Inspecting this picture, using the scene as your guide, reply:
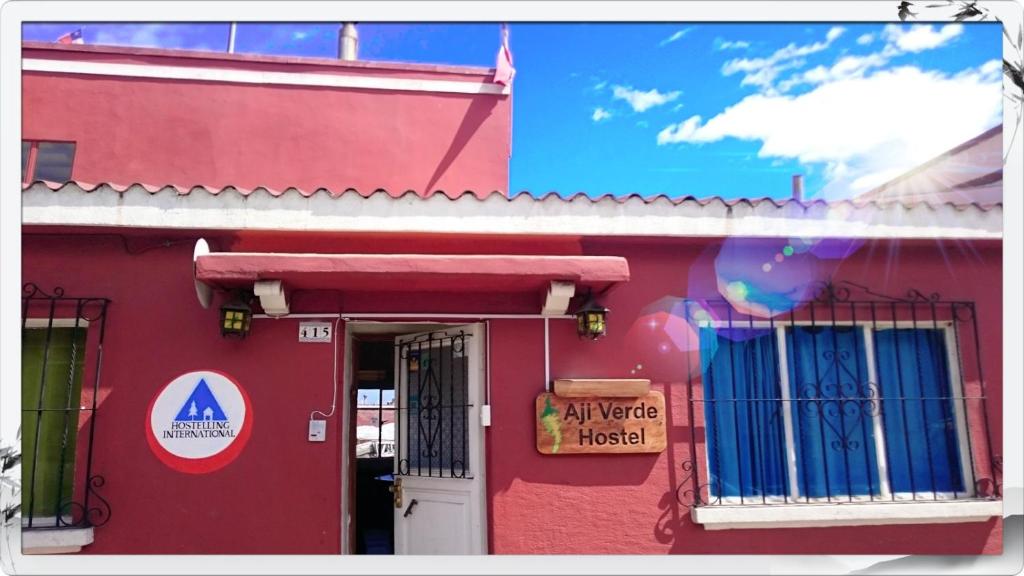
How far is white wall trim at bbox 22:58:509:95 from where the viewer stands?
21.5 feet

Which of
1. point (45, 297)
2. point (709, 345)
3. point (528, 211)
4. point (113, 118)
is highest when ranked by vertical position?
point (113, 118)

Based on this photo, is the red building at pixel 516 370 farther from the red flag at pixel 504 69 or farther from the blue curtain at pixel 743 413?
the red flag at pixel 504 69

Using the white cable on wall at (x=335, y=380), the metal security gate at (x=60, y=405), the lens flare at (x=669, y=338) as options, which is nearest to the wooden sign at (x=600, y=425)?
the lens flare at (x=669, y=338)

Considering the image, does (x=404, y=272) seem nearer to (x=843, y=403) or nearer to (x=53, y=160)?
(x=843, y=403)

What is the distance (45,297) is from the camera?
5008mm

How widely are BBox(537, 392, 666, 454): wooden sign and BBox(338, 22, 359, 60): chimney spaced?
4.89 metres

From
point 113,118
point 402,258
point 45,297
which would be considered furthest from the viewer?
point 113,118

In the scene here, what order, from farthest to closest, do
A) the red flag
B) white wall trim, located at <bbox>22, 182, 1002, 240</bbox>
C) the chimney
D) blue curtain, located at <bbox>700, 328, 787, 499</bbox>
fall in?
the chimney → the red flag → blue curtain, located at <bbox>700, 328, 787, 499</bbox> → white wall trim, located at <bbox>22, 182, 1002, 240</bbox>

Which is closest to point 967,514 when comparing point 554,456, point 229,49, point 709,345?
point 709,345

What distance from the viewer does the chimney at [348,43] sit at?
26.3 feet

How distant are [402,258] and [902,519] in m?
3.83

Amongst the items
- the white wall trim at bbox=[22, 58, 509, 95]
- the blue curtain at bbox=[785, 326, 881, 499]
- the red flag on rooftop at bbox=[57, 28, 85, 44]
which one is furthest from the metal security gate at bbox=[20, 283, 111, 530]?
the blue curtain at bbox=[785, 326, 881, 499]

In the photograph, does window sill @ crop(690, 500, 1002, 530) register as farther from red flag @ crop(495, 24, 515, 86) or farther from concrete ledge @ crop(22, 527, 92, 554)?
red flag @ crop(495, 24, 515, 86)

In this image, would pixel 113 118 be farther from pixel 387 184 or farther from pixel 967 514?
pixel 967 514
